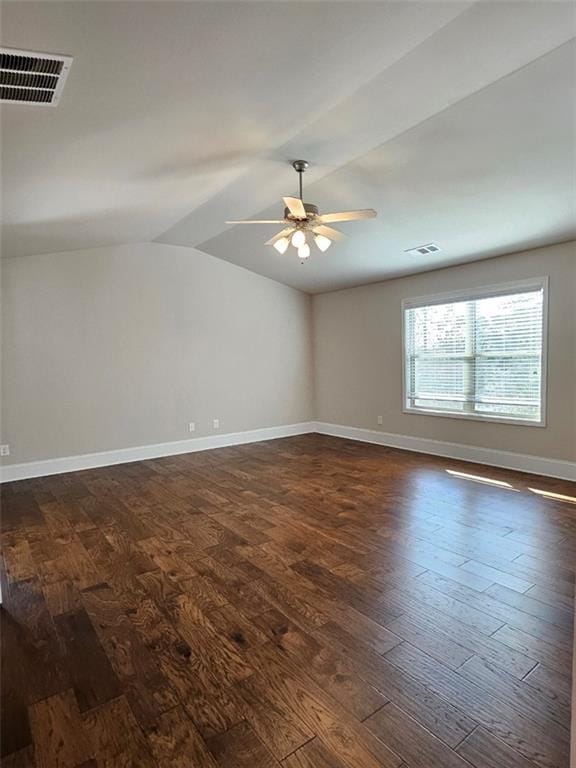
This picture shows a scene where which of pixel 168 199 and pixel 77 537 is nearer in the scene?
pixel 77 537

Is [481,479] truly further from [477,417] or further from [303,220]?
[303,220]

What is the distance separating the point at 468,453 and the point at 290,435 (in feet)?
9.91

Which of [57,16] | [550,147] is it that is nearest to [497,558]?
[550,147]

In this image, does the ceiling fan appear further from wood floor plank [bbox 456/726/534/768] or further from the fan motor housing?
wood floor plank [bbox 456/726/534/768]

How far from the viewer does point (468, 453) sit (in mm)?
5234

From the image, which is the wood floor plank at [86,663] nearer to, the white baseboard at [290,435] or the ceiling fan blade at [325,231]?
the ceiling fan blade at [325,231]

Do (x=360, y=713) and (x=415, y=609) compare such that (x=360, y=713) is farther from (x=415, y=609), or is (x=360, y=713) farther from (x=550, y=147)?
(x=550, y=147)

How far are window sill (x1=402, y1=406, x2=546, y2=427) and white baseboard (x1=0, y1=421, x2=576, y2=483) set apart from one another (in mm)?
354

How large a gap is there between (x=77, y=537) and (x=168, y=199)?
3067mm

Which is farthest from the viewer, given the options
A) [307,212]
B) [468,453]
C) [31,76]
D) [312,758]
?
[468,453]

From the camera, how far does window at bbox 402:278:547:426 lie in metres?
4.62

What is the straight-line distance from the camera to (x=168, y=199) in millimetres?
3863

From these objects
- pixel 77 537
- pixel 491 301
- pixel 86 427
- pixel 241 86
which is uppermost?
pixel 241 86

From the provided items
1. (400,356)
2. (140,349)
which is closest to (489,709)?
(400,356)
